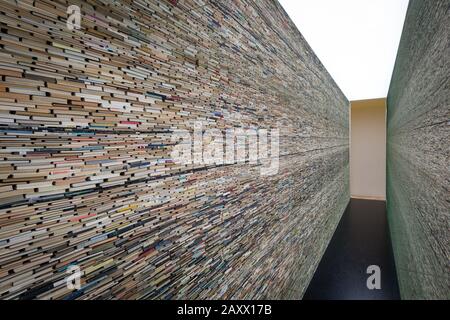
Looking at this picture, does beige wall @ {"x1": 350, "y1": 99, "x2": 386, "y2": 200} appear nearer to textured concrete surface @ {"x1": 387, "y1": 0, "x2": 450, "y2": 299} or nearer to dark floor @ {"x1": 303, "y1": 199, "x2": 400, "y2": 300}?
dark floor @ {"x1": 303, "y1": 199, "x2": 400, "y2": 300}

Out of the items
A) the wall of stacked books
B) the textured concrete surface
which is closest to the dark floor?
the textured concrete surface

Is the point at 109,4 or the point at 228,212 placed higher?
the point at 109,4

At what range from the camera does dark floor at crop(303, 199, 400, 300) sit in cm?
209

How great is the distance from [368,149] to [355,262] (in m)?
4.31

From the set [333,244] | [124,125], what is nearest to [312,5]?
[124,125]

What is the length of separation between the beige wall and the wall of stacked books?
5770 millimetres

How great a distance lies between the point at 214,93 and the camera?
92cm

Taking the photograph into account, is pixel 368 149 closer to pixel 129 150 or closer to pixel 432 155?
pixel 432 155

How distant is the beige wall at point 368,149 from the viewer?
569 centimetres

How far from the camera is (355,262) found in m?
2.62

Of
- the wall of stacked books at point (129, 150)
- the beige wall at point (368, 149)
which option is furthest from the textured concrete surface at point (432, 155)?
the beige wall at point (368, 149)

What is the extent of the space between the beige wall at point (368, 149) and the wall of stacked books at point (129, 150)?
5770 mm

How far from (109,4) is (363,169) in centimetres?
689
